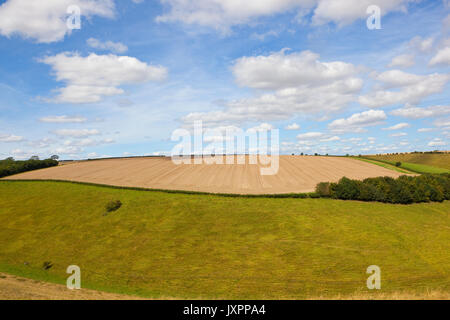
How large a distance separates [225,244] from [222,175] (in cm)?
4345

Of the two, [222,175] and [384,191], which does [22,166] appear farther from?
[384,191]

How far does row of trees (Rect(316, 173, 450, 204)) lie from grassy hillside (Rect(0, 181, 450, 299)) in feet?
8.05

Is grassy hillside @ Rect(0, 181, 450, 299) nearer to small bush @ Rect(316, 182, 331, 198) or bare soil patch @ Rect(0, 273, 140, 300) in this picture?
small bush @ Rect(316, 182, 331, 198)

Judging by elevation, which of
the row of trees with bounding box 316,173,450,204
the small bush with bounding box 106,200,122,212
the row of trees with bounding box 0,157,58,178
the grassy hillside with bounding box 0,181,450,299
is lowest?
the grassy hillside with bounding box 0,181,450,299

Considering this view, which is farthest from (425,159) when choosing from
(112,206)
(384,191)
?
(112,206)

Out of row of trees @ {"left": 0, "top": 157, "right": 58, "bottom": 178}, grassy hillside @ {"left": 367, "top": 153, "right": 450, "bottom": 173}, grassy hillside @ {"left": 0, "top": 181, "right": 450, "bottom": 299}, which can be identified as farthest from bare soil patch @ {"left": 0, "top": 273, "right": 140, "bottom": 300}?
grassy hillside @ {"left": 367, "top": 153, "right": 450, "bottom": 173}

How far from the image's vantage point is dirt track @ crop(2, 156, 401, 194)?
73.8 metres

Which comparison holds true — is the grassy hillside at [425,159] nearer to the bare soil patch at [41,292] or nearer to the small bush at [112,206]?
the small bush at [112,206]

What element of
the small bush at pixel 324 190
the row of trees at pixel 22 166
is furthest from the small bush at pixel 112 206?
the row of trees at pixel 22 166

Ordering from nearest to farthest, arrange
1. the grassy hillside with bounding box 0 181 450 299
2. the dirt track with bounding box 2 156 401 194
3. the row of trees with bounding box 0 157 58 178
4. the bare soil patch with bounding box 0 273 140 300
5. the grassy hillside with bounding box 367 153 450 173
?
the bare soil patch with bounding box 0 273 140 300, the grassy hillside with bounding box 0 181 450 299, the dirt track with bounding box 2 156 401 194, the row of trees with bounding box 0 157 58 178, the grassy hillside with bounding box 367 153 450 173

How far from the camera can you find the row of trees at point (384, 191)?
63.2m

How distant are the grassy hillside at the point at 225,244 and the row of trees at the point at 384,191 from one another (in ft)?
8.05
